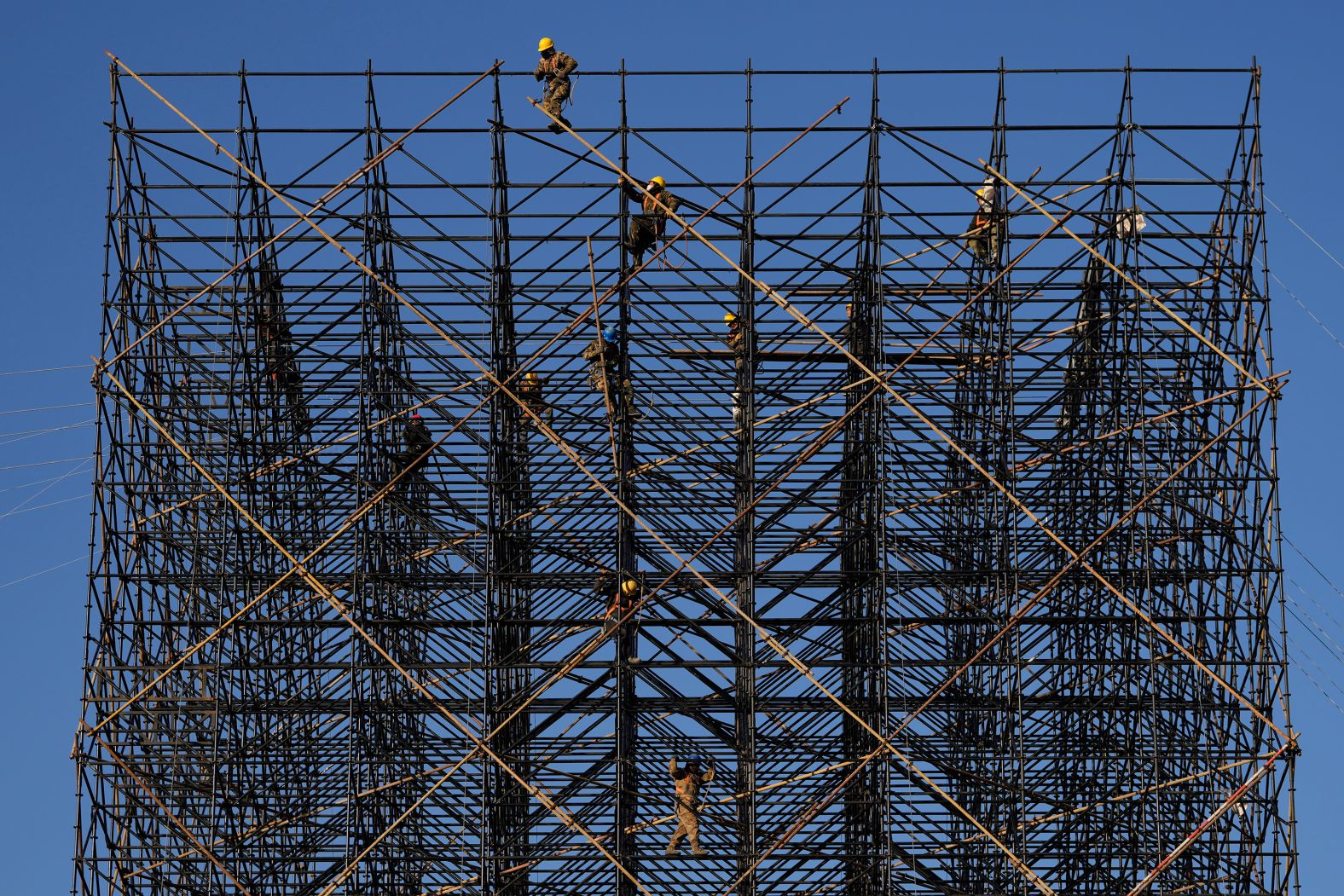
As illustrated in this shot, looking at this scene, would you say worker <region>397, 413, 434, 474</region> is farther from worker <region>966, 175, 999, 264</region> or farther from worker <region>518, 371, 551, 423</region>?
worker <region>966, 175, 999, 264</region>

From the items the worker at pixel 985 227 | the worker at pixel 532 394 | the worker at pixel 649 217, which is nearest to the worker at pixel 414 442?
the worker at pixel 532 394

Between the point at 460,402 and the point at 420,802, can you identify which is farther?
the point at 460,402

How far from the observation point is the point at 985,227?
150 ft

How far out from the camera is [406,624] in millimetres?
43719

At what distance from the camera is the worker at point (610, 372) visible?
44625 mm

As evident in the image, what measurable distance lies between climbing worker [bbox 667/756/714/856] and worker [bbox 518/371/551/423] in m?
5.77

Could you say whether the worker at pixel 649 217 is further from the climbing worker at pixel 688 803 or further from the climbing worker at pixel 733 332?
the climbing worker at pixel 688 803

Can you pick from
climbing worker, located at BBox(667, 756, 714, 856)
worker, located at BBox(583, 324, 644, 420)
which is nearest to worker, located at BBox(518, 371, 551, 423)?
worker, located at BBox(583, 324, 644, 420)

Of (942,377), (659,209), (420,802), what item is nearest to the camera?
(420,802)

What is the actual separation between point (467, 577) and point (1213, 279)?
1254cm

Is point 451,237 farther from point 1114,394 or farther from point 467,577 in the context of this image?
point 1114,394

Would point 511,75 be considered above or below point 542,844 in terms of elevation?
above

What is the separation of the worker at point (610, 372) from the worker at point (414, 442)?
2789 millimetres

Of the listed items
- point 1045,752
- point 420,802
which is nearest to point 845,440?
point 1045,752
